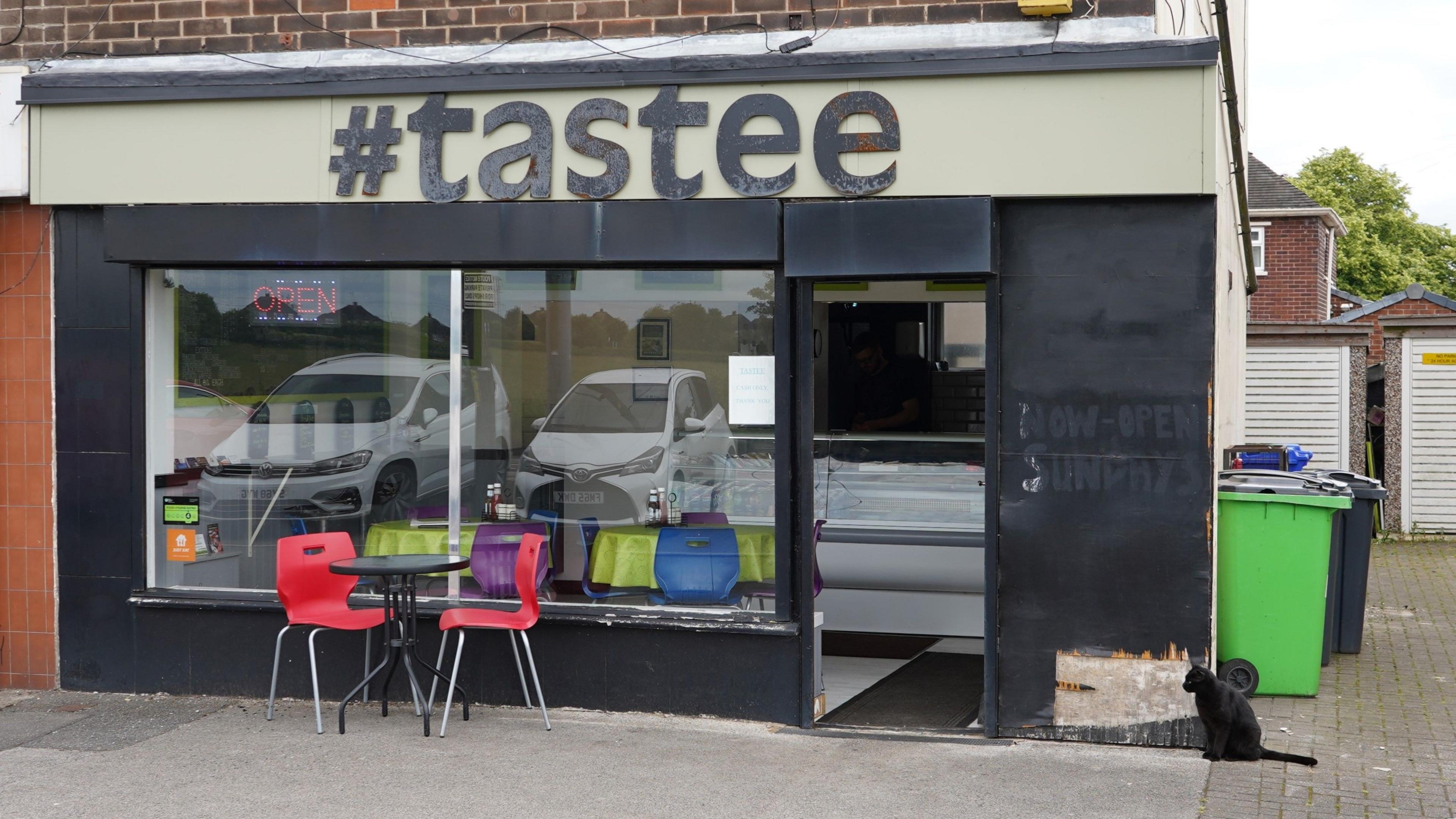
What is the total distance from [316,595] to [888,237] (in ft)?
11.4

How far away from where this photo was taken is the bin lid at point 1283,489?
6828 millimetres

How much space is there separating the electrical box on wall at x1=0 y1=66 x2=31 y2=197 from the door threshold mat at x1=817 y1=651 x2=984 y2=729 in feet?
17.0

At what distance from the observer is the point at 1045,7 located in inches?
240

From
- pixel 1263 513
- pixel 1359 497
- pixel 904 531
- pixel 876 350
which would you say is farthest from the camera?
pixel 876 350

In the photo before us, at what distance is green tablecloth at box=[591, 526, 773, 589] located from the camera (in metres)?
7.01

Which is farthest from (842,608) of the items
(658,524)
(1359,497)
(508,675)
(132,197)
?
(132,197)

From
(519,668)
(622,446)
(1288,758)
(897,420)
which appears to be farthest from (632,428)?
(1288,758)

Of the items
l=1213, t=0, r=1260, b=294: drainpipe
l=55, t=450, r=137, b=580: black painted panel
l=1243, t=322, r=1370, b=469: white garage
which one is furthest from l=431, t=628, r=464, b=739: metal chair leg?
l=1243, t=322, r=1370, b=469: white garage

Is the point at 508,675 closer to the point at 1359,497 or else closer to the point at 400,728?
the point at 400,728

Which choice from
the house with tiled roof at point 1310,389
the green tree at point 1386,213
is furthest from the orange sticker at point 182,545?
the green tree at point 1386,213

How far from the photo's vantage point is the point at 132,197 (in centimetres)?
696

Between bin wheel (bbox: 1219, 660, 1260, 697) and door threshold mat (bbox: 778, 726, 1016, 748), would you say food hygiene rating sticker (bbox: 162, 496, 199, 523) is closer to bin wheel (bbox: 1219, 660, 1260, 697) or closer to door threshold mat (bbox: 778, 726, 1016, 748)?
door threshold mat (bbox: 778, 726, 1016, 748)

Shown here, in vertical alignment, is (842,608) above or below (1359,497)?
below

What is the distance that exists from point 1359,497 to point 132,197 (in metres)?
7.42
